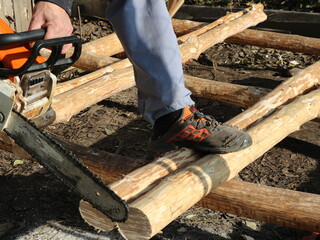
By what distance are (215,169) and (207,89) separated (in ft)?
6.43

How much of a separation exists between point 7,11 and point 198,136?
12.3ft

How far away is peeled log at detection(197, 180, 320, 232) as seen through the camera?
3184 mm

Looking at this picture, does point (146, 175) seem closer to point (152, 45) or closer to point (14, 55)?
point (152, 45)

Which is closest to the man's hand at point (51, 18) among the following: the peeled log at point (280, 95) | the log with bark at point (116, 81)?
the log with bark at point (116, 81)

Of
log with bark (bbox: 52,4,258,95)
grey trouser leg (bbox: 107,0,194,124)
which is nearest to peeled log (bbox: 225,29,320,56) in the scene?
log with bark (bbox: 52,4,258,95)

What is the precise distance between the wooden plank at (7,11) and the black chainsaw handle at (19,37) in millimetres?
3800

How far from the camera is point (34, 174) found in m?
4.18

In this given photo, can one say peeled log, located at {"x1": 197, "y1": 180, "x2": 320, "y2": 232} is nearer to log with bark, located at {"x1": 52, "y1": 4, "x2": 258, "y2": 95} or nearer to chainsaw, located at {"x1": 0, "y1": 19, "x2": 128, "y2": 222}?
chainsaw, located at {"x1": 0, "y1": 19, "x2": 128, "y2": 222}

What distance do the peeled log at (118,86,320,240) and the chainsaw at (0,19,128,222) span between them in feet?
0.31

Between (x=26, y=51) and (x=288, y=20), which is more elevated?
(x=26, y=51)

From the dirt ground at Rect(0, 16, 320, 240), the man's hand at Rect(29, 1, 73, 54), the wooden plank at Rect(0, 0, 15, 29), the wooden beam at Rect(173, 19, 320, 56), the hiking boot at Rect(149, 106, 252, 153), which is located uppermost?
the man's hand at Rect(29, 1, 73, 54)

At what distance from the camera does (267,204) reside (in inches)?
127

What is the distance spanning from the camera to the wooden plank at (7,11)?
6.29 meters

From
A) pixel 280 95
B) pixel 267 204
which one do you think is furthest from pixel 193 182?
pixel 280 95
